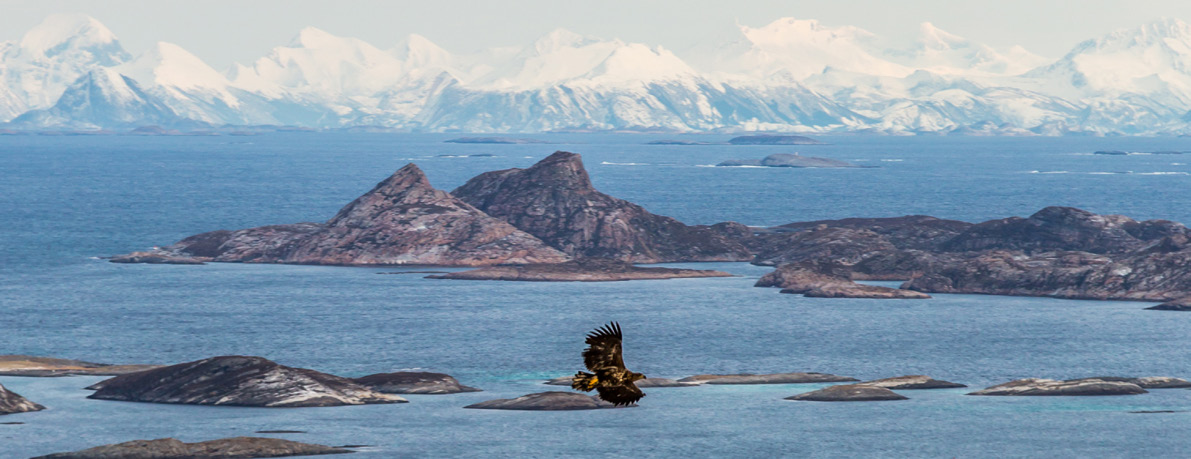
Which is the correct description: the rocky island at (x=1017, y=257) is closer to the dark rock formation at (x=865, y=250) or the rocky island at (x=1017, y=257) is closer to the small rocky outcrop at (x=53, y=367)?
the dark rock formation at (x=865, y=250)

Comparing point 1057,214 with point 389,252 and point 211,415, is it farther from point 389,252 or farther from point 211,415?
point 211,415

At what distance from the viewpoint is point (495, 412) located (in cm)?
9275

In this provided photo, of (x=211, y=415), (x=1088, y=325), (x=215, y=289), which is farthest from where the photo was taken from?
(x=215, y=289)

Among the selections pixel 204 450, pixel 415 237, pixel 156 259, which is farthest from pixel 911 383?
pixel 156 259

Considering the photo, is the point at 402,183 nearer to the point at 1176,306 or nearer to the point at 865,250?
the point at 865,250

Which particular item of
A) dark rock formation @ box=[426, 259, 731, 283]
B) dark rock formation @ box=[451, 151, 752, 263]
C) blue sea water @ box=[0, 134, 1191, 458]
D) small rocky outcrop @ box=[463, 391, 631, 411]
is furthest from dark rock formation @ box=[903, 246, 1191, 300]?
small rocky outcrop @ box=[463, 391, 631, 411]

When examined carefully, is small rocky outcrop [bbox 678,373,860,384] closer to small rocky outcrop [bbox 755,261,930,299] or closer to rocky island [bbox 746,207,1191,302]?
small rocky outcrop [bbox 755,261,930,299]

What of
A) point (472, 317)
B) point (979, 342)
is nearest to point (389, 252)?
point (472, 317)

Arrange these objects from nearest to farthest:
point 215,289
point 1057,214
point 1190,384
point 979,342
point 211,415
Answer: point 211,415, point 1190,384, point 979,342, point 215,289, point 1057,214

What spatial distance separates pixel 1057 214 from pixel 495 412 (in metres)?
109

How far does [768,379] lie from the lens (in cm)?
10744

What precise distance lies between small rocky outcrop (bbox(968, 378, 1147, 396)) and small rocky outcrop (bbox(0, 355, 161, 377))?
50598 millimetres

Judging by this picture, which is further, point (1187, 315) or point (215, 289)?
point (215, 289)

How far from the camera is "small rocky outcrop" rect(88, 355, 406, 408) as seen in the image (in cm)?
9338
